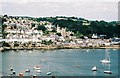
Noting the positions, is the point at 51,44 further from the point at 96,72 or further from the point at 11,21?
the point at 96,72

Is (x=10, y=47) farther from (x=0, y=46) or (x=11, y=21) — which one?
(x=11, y=21)

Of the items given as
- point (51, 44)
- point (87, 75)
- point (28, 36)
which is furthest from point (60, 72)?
point (28, 36)

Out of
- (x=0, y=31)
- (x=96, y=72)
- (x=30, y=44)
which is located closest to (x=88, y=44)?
(x=30, y=44)

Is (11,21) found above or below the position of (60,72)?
above

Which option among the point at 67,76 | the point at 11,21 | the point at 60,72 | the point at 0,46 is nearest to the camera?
the point at 67,76

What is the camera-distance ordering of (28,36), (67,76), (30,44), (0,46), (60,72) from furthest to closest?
(28,36)
(30,44)
(0,46)
(60,72)
(67,76)

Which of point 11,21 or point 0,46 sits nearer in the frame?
point 0,46
